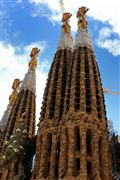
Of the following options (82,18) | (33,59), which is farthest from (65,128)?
(33,59)

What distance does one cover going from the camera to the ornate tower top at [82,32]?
2362 inches

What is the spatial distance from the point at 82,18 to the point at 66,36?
3937mm

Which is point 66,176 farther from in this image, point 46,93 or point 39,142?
point 46,93

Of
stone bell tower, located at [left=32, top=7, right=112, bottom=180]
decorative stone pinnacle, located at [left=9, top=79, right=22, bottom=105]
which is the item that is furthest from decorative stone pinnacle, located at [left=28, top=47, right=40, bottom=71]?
stone bell tower, located at [left=32, top=7, right=112, bottom=180]

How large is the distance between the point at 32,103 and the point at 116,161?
62.5 ft

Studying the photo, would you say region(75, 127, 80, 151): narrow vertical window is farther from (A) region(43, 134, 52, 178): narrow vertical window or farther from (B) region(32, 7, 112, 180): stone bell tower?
(A) region(43, 134, 52, 178): narrow vertical window

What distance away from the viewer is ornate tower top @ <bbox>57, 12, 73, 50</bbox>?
6512 centimetres

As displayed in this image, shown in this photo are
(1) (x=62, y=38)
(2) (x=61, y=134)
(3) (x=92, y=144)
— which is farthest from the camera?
(1) (x=62, y=38)

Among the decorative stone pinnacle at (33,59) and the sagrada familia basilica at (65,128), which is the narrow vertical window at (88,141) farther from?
the decorative stone pinnacle at (33,59)

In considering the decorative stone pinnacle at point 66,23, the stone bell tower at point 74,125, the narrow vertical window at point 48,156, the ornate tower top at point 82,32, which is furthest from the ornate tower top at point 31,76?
the narrow vertical window at point 48,156

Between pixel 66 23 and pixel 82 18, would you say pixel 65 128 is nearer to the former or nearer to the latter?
pixel 82 18

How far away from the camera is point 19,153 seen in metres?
50.9

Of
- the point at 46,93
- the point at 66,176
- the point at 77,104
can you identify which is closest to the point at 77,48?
the point at 46,93

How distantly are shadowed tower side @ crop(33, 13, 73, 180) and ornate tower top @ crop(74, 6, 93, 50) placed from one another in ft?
8.90
